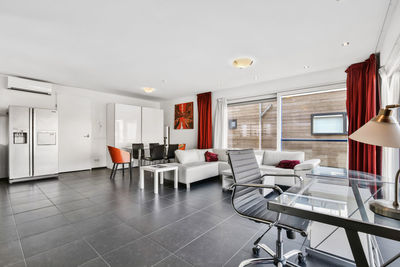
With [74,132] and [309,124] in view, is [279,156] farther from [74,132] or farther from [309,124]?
[74,132]

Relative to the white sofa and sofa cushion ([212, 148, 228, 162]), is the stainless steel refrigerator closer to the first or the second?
the white sofa

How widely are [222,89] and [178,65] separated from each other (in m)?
2.38

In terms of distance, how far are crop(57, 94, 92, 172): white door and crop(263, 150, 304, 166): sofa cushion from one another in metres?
5.28

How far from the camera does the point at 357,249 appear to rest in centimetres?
81

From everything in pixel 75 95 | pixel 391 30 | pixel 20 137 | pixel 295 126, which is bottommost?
pixel 20 137

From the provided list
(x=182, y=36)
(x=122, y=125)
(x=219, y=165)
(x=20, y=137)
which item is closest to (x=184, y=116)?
(x=122, y=125)

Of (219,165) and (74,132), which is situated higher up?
(74,132)

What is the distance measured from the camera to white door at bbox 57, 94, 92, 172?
16.8 feet

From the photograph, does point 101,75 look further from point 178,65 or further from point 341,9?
point 341,9

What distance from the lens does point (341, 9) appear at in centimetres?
204

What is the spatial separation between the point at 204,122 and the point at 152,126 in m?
2.14

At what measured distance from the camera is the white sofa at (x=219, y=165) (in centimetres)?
360

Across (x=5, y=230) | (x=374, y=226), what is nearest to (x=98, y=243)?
(x=5, y=230)

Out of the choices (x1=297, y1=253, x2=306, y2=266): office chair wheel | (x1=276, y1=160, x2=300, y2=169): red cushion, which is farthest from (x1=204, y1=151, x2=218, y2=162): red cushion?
(x1=297, y1=253, x2=306, y2=266): office chair wheel
